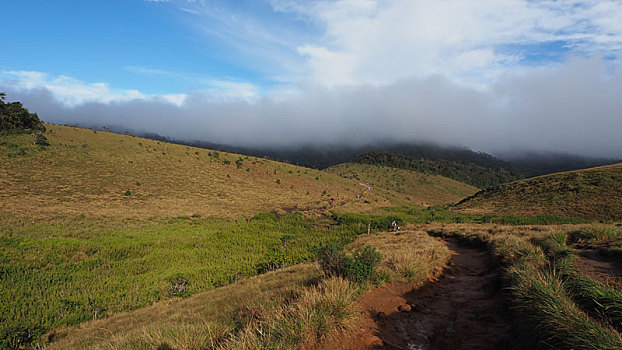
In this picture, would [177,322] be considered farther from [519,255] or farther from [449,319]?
[519,255]

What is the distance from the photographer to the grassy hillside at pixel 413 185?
277ft

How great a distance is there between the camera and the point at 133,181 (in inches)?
1433

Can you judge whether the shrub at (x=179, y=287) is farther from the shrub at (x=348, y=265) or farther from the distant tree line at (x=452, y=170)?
the distant tree line at (x=452, y=170)

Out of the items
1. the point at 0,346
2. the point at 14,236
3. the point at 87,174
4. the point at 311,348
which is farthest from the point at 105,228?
the point at 311,348

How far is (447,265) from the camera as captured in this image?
1174 centimetres

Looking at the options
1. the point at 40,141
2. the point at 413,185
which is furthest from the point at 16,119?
the point at 413,185

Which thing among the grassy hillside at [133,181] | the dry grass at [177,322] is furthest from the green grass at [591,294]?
the grassy hillside at [133,181]

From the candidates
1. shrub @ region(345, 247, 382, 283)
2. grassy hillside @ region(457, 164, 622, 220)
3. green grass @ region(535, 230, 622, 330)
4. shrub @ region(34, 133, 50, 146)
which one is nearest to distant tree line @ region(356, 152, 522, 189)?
grassy hillside @ region(457, 164, 622, 220)

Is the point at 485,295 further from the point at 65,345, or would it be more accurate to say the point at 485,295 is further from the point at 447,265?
the point at 65,345

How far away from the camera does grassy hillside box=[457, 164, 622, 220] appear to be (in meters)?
28.9

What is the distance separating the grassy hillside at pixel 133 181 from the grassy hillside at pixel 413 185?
33904 mm

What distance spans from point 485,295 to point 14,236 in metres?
27.2

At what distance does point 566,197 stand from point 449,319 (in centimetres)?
4218

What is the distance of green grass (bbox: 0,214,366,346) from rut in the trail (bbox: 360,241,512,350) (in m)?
10.6
